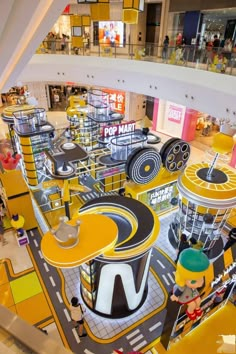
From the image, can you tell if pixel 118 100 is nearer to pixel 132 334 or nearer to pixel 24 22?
pixel 132 334

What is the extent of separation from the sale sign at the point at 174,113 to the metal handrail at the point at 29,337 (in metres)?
15.7

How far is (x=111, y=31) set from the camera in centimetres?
1870

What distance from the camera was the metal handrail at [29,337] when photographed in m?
1.24

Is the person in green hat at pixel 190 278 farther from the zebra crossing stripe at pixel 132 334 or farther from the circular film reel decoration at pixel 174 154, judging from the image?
the circular film reel decoration at pixel 174 154

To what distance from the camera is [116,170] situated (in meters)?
9.20

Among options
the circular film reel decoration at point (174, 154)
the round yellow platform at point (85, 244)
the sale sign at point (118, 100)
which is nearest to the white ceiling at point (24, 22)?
the round yellow platform at point (85, 244)

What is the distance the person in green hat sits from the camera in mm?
2916

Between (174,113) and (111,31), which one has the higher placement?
(111,31)

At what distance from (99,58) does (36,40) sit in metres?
13.2

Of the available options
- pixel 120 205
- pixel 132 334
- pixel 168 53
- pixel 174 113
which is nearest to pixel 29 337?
pixel 120 205

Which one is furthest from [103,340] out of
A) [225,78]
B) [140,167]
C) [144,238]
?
[225,78]

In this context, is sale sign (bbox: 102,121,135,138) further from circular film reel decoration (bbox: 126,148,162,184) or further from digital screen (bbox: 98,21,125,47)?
digital screen (bbox: 98,21,125,47)

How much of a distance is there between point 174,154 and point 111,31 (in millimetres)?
14820

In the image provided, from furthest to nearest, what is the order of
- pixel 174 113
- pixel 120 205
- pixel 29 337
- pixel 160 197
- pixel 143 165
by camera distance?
pixel 174 113
pixel 160 197
pixel 143 165
pixel 120 205
pixel 29 337
